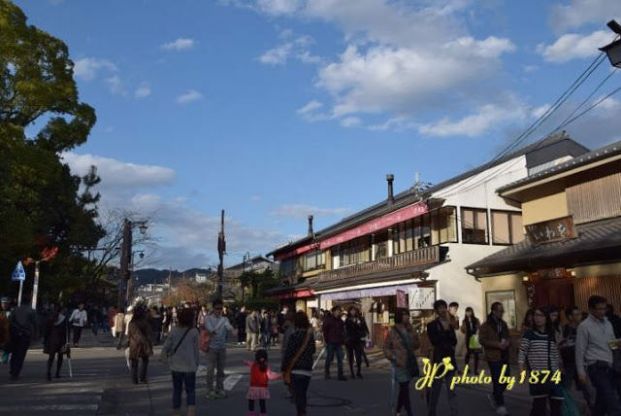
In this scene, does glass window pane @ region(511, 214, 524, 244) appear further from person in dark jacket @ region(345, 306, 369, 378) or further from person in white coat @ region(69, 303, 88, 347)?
person in white coat @ region(69, 303, 88, 347)

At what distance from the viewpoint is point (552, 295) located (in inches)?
693

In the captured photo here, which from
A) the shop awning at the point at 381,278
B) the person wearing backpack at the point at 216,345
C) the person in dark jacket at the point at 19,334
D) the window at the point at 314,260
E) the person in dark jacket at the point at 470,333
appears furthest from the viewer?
the window at the point at 314,260

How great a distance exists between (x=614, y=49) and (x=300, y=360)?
678 centimetres

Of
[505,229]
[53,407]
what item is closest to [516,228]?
[505,229]

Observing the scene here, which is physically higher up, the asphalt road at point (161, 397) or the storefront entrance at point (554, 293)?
the storefront entrance at point (554, 293)

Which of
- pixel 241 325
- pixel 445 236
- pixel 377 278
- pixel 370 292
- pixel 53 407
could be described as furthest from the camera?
pixel 241 325

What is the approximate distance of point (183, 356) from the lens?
844 cm

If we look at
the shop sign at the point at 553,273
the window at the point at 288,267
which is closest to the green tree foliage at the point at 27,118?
the shop sign at the point at 553,273

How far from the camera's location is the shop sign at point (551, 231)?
17172 mm

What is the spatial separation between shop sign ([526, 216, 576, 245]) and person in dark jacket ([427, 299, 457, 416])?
379 inches

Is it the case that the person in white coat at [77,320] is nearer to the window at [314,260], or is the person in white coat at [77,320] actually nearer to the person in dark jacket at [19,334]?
the person in dark jacket at [19,334]

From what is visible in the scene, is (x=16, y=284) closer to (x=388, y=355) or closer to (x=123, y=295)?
(x=123, y=295)

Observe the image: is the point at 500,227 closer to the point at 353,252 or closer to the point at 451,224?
the point at 451,224

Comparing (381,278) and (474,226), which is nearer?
(474,226)
